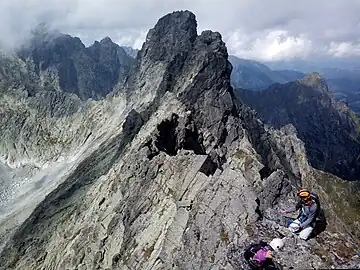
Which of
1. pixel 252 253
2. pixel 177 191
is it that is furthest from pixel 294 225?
pixel 177 191

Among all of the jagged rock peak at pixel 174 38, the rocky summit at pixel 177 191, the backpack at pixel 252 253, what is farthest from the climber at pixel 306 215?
the jagged rock peak at pixel 174 38

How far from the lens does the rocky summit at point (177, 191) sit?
37375 mm

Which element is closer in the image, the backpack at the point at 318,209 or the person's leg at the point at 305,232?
the backpack at the point at 318,209

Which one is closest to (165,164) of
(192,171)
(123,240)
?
(192,171)

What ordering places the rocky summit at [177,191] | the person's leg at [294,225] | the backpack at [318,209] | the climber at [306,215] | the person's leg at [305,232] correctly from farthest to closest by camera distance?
1. the rocky summit at [177,191]
2. the person's leg at [294,225]
3. the person's leg at [305,232]
4. the backpack at [318,209]
5. the climber at [306,215]

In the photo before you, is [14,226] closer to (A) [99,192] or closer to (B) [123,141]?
(B) [123,141]

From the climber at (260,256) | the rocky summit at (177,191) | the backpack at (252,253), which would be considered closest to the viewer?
the climber at (260,256)

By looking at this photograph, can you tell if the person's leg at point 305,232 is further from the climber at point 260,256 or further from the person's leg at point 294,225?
the climber at point 260,256

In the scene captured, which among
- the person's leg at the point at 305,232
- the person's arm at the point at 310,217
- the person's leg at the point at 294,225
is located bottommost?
the person's leg at the point at 305,232

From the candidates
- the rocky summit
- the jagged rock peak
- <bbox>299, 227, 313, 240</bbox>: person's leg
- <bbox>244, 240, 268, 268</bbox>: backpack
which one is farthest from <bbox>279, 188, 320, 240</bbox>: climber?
the jagged rock peak

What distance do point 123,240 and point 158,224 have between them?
6615mm

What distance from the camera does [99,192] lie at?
296 ft

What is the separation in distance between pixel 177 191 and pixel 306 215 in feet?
104

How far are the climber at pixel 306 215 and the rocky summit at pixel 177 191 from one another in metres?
0.55
